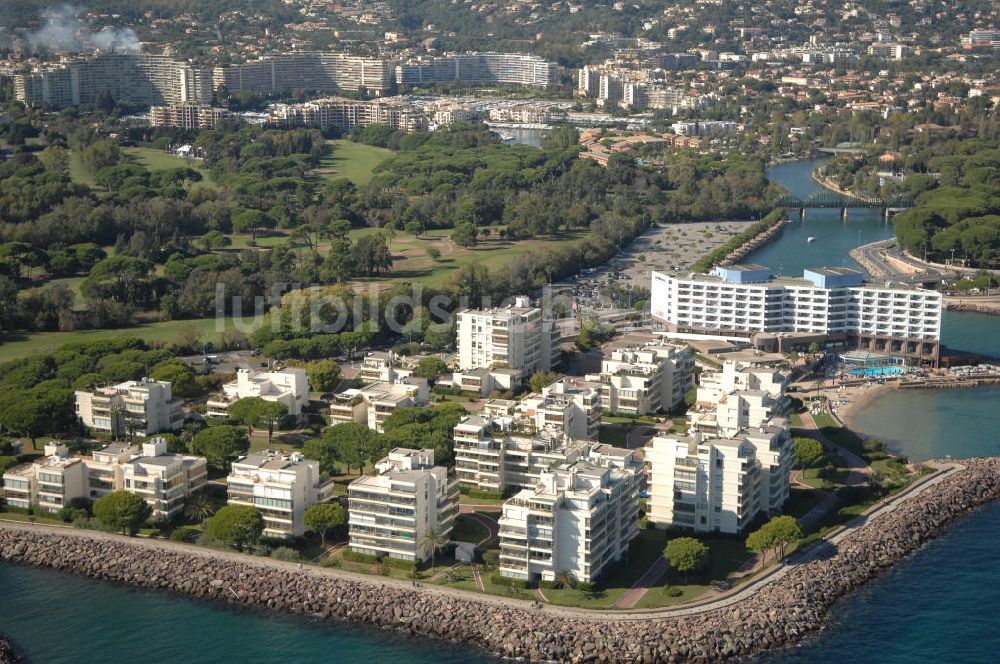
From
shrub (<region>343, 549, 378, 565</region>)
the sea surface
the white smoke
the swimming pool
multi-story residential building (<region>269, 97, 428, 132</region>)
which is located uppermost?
the white smoke

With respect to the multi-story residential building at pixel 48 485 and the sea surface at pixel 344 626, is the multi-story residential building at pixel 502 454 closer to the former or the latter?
the sea surface at pixel 344 626

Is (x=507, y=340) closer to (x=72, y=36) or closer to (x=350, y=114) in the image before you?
(x=350, y=114)

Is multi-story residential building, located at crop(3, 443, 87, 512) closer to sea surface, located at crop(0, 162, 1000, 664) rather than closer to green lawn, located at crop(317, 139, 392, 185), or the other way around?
sea surface, located at crop(0, 162, 1000, 664)

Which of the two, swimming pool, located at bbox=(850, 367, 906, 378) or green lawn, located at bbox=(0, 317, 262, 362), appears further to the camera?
green lawn, located at bbox=(0, 317, 262, 362)

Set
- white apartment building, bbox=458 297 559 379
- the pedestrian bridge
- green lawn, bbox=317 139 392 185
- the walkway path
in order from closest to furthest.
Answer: the walkway path → white apartment building, bbox=458 297 559 379 → the pedestrian bridge → green lawn, bbox=317 139 392 185

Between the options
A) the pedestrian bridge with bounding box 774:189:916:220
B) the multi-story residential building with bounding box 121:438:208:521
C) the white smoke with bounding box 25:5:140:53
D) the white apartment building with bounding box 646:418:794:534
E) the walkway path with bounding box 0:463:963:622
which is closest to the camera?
the walkway path with bounding box 0:463:963:622

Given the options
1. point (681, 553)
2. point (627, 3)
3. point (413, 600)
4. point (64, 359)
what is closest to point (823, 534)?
point (681, 553)

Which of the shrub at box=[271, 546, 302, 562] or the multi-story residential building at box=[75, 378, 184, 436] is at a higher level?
the multi-story residential building at box=[75, 378, 184, 436]

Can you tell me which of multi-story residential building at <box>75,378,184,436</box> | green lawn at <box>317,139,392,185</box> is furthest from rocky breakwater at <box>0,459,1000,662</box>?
green lawn at <box>317,139,392,185</box>
